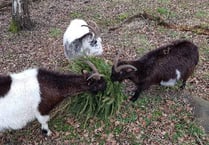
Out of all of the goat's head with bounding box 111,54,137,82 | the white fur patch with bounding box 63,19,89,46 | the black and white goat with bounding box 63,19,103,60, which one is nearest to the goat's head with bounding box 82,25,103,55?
the black and white goat with bounding box 63,19,103,60

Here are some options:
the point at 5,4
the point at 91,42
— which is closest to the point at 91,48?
the point at 91,42

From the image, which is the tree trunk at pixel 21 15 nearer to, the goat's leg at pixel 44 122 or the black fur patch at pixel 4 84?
the black fur patch at pixel 4 84

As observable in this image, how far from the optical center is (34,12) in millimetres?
11844

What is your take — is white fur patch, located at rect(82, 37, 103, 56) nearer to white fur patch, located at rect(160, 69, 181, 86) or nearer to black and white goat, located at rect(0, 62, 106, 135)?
white fur patch, located at rect(160, 69, 181, 86)

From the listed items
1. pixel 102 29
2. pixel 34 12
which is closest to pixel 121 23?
pixel 102 29

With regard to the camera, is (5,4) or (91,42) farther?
(5,4)

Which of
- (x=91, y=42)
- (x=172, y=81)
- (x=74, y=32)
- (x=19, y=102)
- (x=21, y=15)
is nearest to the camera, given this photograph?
(x=19, y=102)

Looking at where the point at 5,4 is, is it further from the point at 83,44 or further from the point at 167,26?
the point at 167,26

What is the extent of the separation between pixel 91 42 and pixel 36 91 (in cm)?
266

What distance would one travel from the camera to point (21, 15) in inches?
396

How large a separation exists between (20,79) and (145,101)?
7.93 feet

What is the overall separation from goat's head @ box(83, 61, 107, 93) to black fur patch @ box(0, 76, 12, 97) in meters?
1.26

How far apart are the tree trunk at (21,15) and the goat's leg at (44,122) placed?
4824 mm

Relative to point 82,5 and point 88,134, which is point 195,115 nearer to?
point 88,134
